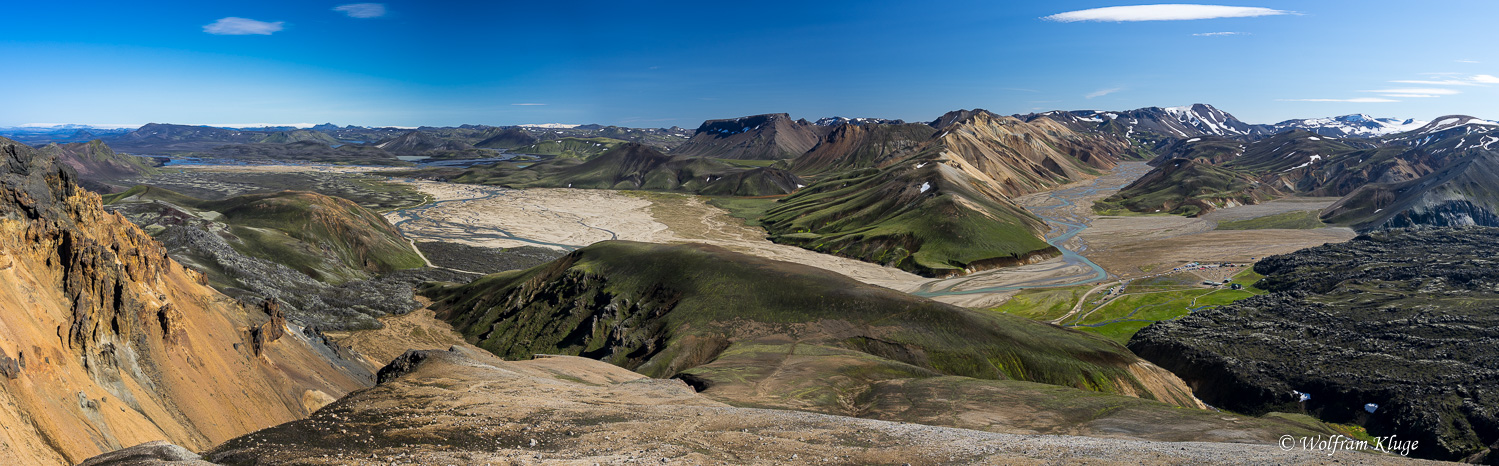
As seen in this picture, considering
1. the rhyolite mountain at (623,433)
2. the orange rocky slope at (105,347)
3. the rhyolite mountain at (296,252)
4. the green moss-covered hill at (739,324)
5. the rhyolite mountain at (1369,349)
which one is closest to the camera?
the orange rocky slope at (105,347)

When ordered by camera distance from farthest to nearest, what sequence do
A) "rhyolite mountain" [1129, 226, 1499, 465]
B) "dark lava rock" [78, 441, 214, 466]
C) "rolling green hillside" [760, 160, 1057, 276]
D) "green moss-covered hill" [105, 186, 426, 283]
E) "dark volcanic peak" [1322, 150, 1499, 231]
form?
"dark volcanic peak" [1322, 150, 1499, 231] → "rolling green hillside" [760, 160, 1057, 276] → "green moss-covered hill" [105, 186, 426, 283] → "rhyolite mountain" [1129, 226, 1499, 465] → "dark lava rock" [78, 441, 214, 466]

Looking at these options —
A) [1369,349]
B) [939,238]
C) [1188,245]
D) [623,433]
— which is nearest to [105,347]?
[623,433]

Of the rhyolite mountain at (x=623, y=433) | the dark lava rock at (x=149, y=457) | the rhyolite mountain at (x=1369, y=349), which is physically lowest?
the rhyolite mountain at (x=1369, y=349)

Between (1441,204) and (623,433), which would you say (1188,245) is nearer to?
(1441,204)

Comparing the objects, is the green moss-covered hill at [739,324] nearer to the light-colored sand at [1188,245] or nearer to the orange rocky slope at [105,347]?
the orange rocky slope at [105,347]

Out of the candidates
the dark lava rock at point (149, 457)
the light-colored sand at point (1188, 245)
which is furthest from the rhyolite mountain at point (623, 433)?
the light-colored sand at point (1188, 245)

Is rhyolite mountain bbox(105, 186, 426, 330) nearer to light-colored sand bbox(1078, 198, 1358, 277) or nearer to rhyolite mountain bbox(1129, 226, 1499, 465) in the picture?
rhyolite mountain bbox(1129, 226, 1499, 465)

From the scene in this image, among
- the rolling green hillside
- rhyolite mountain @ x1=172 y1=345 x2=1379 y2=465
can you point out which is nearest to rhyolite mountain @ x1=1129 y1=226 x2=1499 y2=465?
rhyolite mountain @ x1=172 y1=345 x2=1379 y2=465
